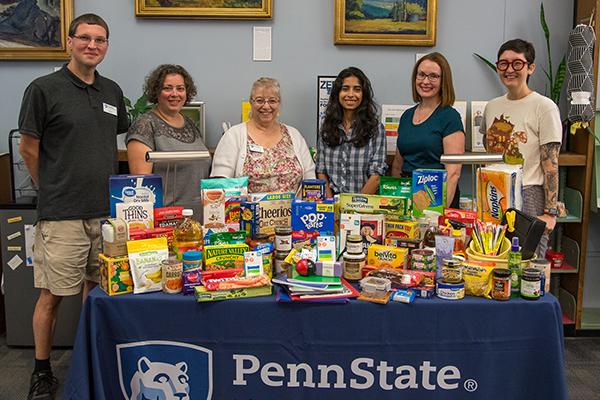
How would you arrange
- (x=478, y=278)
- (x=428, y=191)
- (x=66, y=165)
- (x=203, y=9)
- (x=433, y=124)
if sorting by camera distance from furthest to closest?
(x=203, y=9)
(x=433, y=124)
(x=66, y=165)
(x=428, y=191)
(x=478, y=278)

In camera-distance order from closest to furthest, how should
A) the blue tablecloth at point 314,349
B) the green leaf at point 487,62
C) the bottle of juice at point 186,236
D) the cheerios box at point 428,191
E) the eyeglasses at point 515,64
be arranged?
the blue tablecloth at point 314,349 → the bottle of juice at point 186,236 → the cheerios box at point 428,191 → the eyeglasses at point 515,64 → the green leaf at point 487,62

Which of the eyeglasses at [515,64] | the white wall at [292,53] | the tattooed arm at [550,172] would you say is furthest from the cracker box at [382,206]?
the white wall at [292,53]

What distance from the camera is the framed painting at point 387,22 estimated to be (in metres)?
3.64

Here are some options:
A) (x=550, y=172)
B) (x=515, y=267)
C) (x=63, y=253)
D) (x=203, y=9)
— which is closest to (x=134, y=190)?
(x=63, y=253)

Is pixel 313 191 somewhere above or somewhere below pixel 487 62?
below

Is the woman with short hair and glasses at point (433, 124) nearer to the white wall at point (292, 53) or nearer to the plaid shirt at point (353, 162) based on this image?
the plaid shirt at point (353, 162)

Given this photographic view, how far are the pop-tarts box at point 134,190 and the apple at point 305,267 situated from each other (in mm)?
639

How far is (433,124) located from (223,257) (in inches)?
58.6

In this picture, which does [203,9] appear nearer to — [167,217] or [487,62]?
[487,62]

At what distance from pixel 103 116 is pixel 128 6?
4.18 ft

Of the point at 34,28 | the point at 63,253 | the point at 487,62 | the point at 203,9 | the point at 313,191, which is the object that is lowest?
the point at 63,253

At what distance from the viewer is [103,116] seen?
2740 millimetres

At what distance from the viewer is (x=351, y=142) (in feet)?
9.77

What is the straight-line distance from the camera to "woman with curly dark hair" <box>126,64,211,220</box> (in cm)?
276
